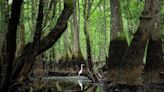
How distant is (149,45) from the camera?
12539 mm

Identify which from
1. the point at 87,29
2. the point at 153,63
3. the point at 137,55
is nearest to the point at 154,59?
the point at 153,63

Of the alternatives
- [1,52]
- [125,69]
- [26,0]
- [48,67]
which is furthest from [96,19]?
[1,52]

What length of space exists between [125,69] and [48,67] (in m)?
9.00

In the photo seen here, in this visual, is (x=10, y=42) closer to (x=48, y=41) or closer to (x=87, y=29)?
(x=48, y=41)

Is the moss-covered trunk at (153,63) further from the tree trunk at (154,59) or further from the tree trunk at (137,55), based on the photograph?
the tree trunk at (137,55)

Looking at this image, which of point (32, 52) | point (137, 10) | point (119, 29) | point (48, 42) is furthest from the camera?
point (137, 10)

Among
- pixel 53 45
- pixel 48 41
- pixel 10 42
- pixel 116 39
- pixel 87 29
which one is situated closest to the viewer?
pixel 10 42

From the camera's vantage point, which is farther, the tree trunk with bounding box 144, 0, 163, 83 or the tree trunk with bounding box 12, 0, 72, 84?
the tree trunk with bounding box 144, 0, 163, 83

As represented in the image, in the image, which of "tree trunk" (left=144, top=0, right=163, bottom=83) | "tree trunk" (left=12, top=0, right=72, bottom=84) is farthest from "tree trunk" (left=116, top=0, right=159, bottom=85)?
"tree trunk" (left=12, top=0, right=72, bottom=84)

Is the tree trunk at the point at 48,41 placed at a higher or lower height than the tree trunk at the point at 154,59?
higher

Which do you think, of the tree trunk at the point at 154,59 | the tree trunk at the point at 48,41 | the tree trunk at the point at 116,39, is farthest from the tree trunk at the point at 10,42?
the tree trunk at the point at 154,59

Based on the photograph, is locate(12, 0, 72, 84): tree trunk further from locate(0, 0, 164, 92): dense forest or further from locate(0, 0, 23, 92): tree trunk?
locate(0, 0, 23, 92): tree trunk

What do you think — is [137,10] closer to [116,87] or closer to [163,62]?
[163,62]

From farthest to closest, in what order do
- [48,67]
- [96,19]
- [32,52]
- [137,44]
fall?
1. [96,19]
2. [48,67]
3. [137,44]
4. [32,52]
